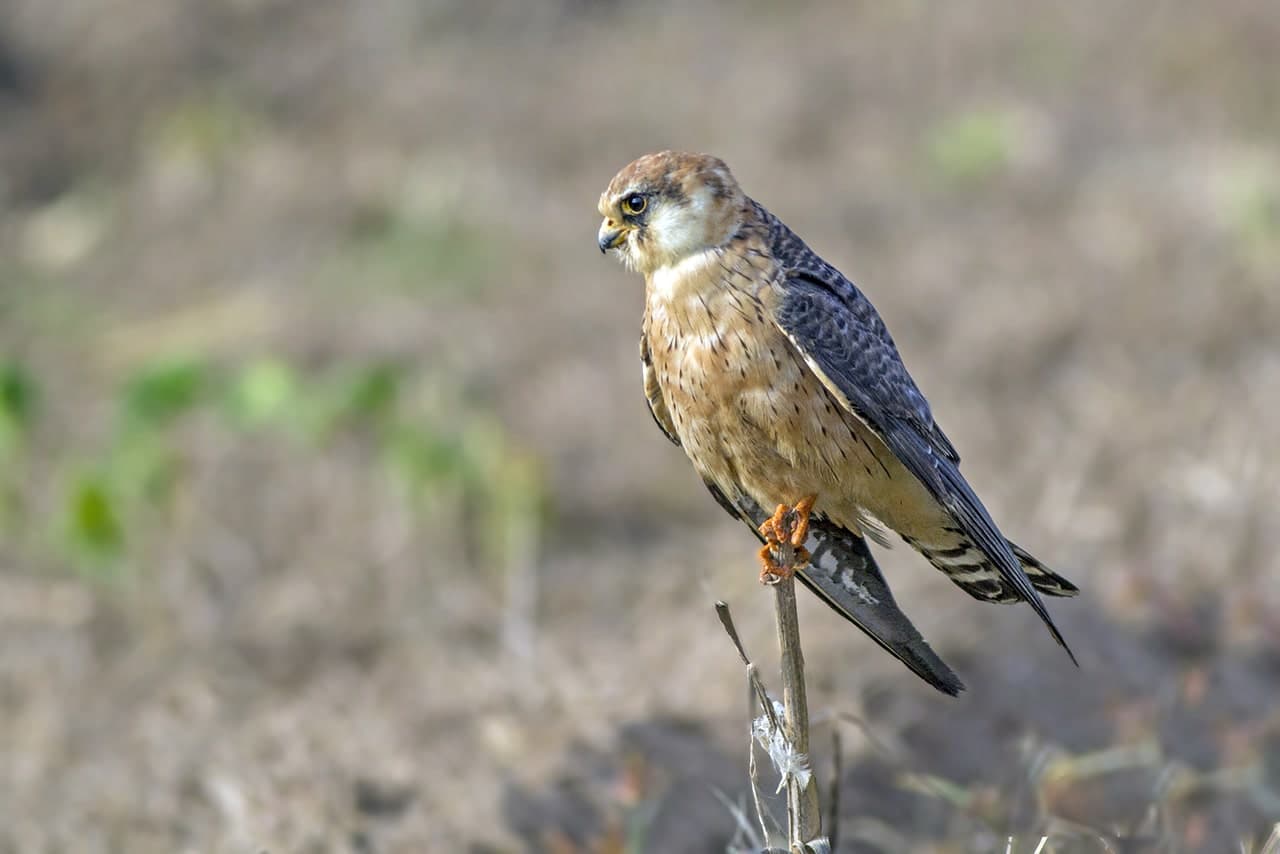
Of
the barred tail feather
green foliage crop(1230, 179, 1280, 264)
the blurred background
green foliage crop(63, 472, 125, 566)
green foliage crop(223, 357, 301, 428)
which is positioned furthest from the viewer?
green foliage crop(1230, 179, 1280, 264)

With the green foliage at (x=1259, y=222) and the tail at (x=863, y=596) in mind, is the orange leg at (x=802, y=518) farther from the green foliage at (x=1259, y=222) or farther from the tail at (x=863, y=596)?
the green foliage at (x=1259, y=222)

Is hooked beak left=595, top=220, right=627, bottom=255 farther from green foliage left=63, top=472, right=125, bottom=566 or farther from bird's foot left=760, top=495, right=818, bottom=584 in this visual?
green foliage left=63, top=472, right=125, bottom=566

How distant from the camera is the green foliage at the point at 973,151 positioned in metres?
9.98

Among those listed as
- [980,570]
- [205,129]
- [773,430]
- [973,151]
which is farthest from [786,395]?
[205,129]

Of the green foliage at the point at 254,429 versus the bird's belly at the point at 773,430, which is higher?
the green foliage at the point at 254,429

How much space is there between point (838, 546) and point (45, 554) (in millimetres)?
3998

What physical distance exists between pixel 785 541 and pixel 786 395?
1.02 feet

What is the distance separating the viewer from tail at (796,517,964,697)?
3.07 metres

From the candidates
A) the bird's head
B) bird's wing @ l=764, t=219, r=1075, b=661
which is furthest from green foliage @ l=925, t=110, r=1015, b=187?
the bird's head

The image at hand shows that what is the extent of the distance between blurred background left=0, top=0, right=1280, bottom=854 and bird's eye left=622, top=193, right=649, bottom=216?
1190 millimetres

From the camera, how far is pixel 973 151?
33.1ft

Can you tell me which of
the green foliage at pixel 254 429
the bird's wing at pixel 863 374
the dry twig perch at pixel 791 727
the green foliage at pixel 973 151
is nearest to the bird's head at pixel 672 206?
the bird's wing at pixel 863 374

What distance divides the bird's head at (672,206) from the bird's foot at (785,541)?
596mm

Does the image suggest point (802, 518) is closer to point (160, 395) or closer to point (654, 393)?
point (654, 393)
